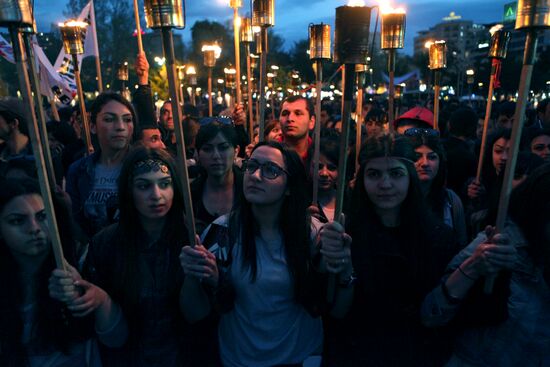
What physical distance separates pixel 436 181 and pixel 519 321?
5.59ft

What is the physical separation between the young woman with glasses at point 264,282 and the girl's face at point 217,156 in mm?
1127

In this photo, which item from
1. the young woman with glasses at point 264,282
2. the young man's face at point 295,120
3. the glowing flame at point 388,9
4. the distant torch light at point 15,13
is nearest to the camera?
the distant torch light at point 15,13

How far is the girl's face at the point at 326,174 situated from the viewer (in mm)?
3717

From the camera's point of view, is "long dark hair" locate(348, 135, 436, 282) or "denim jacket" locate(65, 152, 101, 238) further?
"denim jacket" locate(65, 152, 101, 238)

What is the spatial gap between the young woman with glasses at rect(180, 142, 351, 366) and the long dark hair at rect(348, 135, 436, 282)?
0.30 m

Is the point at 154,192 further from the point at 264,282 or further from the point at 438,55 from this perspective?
the point at 438,55

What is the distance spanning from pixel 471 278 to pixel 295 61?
5242 cm

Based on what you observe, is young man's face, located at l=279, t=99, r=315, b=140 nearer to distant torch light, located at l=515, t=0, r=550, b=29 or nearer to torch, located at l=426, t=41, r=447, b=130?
torch, located at l=426, t=41, r=447, b=130

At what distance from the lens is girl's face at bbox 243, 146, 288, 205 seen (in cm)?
254

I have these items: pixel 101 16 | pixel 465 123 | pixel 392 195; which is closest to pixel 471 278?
pixel 392 195

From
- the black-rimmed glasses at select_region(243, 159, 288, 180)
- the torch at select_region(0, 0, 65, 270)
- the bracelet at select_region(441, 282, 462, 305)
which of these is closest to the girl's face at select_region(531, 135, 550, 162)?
the bracelet at select_region(441, 282, 462, 305)

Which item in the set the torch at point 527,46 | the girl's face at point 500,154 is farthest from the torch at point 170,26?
the girl's face at point 500,154

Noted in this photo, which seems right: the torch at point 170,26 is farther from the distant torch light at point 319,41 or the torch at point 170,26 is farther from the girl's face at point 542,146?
the girl's face at point 542,146

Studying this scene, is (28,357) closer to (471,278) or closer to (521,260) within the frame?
(471,278)
